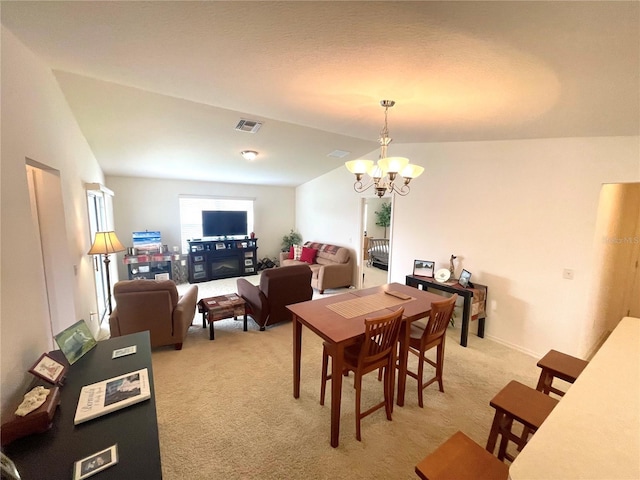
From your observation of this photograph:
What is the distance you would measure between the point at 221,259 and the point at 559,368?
246 inches

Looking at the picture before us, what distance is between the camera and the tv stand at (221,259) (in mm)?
6160

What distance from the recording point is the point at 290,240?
25.1ft

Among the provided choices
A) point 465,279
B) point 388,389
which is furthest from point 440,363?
point 465,279

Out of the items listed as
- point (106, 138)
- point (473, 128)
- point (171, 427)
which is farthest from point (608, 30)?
point (106, 138)

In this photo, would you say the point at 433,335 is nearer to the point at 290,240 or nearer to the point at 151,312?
the point at 151,312

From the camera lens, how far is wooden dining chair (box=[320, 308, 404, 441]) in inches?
75.0

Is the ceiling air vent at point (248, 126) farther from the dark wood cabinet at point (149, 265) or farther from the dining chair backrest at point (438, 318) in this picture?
the dark wood cabinet at point (149, 265)

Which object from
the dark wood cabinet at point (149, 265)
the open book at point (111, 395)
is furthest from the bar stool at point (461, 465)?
the dark wood cabinet at point (149, 265)

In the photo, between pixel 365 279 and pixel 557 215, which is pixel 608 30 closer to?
pixel 557 215

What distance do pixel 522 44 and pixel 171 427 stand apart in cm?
339

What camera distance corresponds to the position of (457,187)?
12.4 ft

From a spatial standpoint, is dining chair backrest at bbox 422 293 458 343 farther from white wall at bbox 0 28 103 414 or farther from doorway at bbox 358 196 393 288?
doorway at bbox 358 196 393 288

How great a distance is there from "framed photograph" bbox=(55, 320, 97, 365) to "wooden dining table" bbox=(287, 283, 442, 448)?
1407mm

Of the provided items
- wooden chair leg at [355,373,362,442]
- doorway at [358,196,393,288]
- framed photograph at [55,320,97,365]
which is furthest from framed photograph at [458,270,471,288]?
framed photograph at [55,320,97,365]
